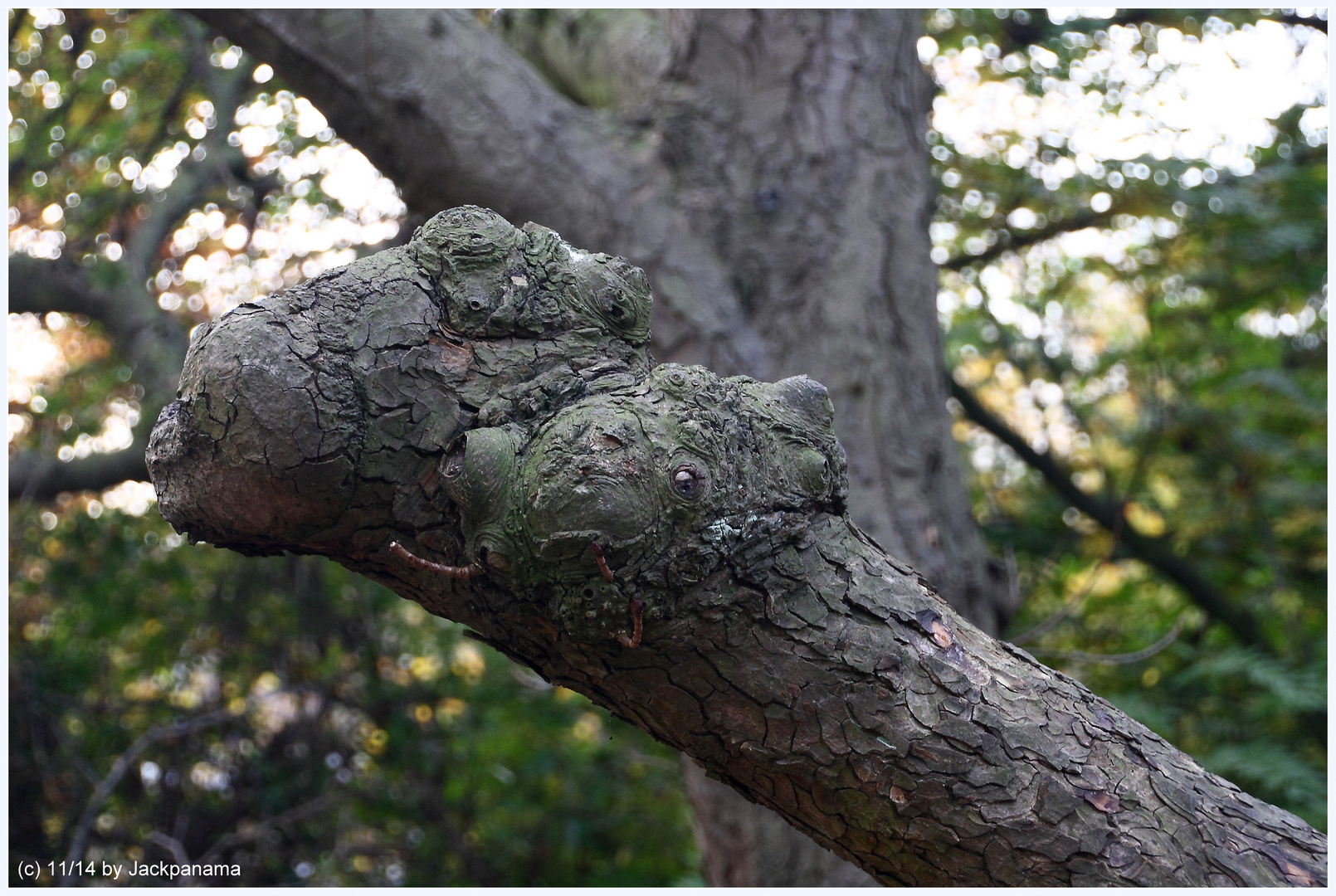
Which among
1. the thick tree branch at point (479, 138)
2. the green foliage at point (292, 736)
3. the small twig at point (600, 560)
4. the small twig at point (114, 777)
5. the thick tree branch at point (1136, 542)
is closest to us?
the small twig at point (600, 560)

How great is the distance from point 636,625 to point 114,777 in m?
3.60

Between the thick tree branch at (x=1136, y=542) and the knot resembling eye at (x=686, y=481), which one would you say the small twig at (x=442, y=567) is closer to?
the knot resembling eye at (x=686, y=481)

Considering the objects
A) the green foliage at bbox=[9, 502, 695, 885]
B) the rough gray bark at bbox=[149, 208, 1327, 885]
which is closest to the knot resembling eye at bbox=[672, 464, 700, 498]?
the rough gray bark at bbox=[149, 208, 1327, 885]

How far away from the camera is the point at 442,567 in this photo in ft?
3.92

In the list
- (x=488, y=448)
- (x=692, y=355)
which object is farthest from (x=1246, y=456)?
A: (x=488, y=448)

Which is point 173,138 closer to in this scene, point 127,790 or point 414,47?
point 414,47

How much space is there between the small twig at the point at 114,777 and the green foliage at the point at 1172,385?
370 centimetres

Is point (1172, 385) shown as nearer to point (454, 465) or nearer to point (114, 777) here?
point (454, 465)

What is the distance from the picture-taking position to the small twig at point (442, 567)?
1.19 m

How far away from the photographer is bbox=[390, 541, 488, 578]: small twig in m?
1.19

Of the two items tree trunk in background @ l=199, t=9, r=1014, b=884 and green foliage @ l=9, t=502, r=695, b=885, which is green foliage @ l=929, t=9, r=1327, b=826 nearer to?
Answer: tree trunk in background @ l=199, t=9, r=1014, b=884

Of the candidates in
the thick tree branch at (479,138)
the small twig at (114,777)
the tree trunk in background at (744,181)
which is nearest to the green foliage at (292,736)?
Result: the small twig at (114,777)

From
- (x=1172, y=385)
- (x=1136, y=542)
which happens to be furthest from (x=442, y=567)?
(x=1172, y=385)

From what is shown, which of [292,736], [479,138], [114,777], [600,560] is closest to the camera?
[600,560]
